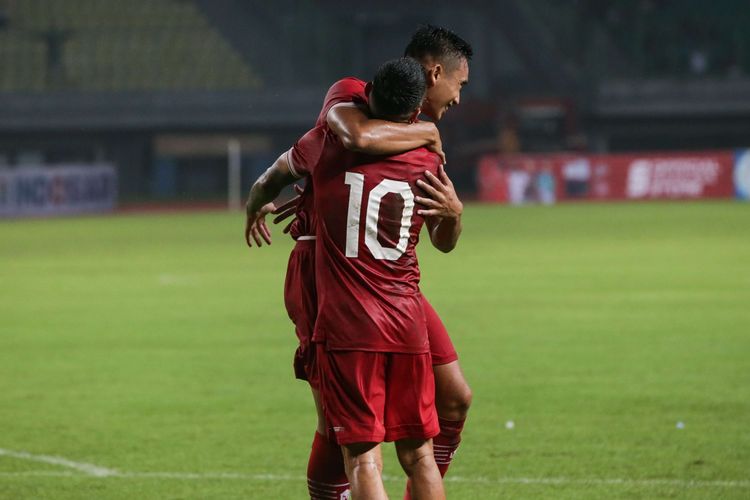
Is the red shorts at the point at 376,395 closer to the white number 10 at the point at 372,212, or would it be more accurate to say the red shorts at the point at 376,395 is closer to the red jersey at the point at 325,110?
the white number 10 at the point at 372,212

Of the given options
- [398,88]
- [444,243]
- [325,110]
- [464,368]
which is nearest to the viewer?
[398,88]

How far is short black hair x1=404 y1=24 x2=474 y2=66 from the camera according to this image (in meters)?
5.12

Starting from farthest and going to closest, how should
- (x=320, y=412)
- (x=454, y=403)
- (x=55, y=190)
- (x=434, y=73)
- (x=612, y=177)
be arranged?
(x=612, y=177) < (x=55, y=190) < (x=454, y=403) < (x=320, y=412) < (x=434, y=73)

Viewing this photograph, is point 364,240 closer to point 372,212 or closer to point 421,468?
point 372,212

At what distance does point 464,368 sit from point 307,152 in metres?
6.47

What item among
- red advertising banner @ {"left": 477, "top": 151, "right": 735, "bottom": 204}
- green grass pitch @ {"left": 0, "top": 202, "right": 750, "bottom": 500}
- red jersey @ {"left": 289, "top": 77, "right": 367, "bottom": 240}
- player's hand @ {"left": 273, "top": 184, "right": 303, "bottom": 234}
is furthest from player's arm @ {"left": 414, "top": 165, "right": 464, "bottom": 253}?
red advertising banner @ {"left": 477, "top": 151, "right": 735, "bottom": 204}

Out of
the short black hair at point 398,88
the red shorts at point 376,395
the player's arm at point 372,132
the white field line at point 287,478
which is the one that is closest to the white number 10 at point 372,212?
the player's arm at point 372,132

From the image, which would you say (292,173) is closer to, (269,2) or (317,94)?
(317,94)

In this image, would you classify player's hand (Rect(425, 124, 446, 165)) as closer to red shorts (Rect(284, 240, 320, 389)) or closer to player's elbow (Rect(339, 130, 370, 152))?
player's elbow (Rect(339, 130, 370, 152))

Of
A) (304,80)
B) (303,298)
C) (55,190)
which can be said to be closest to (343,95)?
(303,298)

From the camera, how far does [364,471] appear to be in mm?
4926

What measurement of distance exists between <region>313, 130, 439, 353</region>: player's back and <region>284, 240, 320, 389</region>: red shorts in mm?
359

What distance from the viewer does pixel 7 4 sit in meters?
55.5

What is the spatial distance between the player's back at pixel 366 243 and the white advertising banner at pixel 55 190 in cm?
3688
